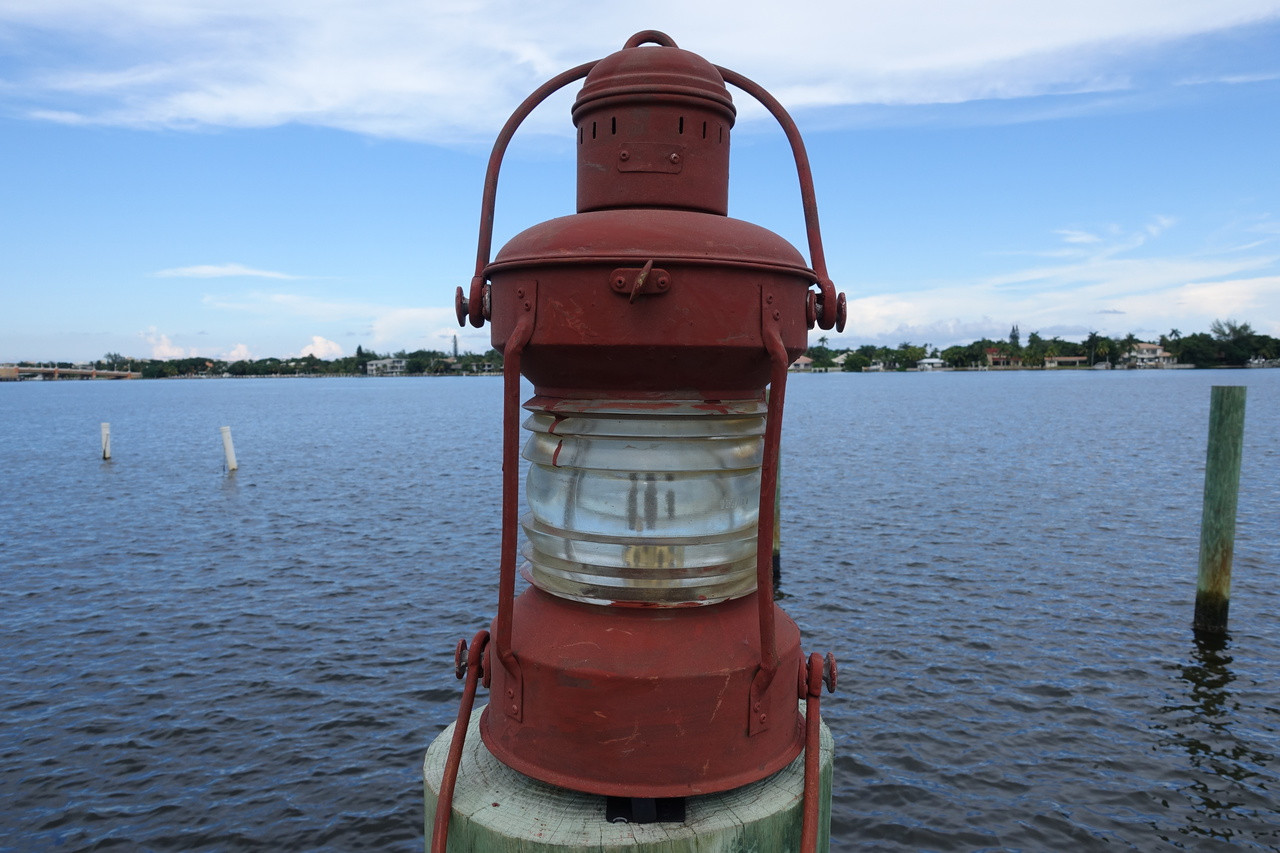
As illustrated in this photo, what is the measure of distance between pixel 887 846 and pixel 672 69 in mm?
7748

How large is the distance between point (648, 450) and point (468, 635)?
12.0 meters

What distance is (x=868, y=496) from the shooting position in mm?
26062

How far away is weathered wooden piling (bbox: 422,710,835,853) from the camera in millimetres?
2344

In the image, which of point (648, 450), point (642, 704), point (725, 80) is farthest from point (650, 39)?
point (642, 704)

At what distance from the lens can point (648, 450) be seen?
2.62 meters

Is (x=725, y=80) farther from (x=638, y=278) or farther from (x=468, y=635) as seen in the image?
(x=468, y=635)

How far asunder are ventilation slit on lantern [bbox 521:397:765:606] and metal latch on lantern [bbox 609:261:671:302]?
1.14 ft

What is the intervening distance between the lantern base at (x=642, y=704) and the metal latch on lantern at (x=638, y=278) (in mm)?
914

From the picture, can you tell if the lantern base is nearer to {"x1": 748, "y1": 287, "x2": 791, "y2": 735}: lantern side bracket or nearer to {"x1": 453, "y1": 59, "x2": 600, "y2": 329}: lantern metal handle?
{"x1": 748, "y1": 287, "x2": 791, "y2": 735}: lantern side bracket

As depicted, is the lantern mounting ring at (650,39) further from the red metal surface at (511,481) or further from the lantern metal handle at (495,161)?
the red metal surface at (511,481)

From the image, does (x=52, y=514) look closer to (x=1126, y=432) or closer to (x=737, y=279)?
(x=737, y=279)

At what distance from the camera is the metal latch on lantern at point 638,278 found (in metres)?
2.37

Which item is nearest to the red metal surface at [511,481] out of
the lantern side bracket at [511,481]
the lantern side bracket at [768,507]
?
the lantern side bracket at [511,481]

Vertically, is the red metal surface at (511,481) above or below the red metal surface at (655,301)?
below
